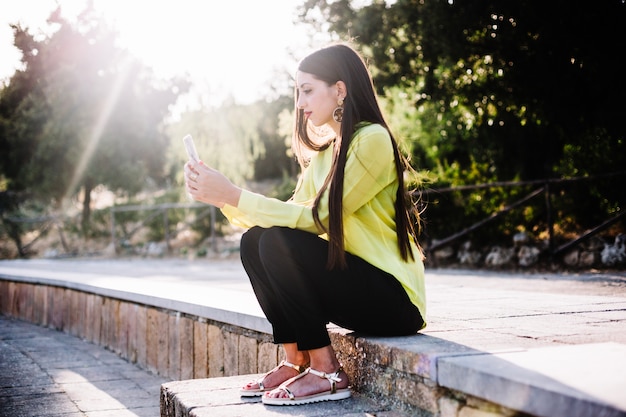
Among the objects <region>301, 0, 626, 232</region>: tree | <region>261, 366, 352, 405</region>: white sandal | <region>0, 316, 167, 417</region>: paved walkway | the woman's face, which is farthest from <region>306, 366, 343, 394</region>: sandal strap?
<region>301, 0, 626, 232</region>: tree

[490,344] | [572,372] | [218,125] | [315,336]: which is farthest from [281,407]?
[218,125]

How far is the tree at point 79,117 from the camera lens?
72.1 ft

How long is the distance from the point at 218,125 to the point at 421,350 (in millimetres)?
18522

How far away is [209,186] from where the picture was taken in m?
2.46

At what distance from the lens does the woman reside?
2443 millimetres

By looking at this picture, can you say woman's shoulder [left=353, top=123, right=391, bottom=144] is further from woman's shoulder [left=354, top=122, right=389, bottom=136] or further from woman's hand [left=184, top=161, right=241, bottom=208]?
woman's hand [left=184, top=161, right=241, bottom=208]

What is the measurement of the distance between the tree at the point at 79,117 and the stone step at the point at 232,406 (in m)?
18.9

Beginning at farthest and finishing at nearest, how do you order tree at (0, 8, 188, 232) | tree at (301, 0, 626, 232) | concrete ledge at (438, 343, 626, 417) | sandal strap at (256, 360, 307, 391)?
tree at (0, 8, 188, 232) → tree at (301, 0, 626, 232) → sandal strap at (256, 360, 307, 391) → concrete ledge at (438, 343, 626, 417)

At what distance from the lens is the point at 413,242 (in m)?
2.72

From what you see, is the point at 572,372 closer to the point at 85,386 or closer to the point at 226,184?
the point at 226,184

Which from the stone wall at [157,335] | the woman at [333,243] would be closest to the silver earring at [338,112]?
the woman at [333,243]

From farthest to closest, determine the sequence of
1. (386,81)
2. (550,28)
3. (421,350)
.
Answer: (386,81) < (550,28) < (421,350)

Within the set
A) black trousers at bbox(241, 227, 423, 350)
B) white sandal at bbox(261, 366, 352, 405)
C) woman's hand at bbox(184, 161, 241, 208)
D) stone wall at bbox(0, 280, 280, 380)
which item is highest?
woman's hand at bbox(184, 161, 241, 208)

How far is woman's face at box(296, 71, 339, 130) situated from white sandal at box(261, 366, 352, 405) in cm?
100
